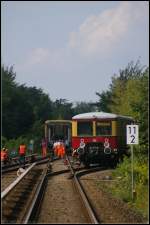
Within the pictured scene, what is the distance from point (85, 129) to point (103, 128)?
3.28 feet

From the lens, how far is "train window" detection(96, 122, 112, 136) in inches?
1411

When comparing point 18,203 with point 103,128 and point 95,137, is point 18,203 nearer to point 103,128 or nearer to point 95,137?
point 95,137

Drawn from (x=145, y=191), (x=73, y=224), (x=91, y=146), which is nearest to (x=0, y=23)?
(x=73, y=224)

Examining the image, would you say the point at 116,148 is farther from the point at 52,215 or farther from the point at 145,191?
the point at 52,215

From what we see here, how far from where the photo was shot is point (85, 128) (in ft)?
118

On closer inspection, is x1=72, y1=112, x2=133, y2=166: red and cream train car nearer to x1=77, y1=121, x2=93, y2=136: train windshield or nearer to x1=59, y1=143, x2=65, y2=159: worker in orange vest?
x1=77, y1=121, x2=93, y2=136: train windshield

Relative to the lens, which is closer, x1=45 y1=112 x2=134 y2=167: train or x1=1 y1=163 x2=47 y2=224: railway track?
x1=1 y1=163 x2=47 y2=224: railway track

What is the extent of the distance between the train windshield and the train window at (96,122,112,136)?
388 millimetres

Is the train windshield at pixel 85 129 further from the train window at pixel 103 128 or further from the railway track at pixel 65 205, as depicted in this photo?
the railway track at pixel 65 205

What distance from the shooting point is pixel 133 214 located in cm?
1594

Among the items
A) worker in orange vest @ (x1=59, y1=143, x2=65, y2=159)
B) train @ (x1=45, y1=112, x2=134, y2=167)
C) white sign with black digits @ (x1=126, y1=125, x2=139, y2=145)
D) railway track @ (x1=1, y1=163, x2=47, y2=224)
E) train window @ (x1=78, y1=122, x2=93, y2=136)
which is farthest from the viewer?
worker in orange vest @ (x1=59, y1=143, x2=65, y2=159)

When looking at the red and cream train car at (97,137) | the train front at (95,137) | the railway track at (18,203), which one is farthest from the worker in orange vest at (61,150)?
the railway track at (18,203)

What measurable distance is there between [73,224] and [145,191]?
17.8ft

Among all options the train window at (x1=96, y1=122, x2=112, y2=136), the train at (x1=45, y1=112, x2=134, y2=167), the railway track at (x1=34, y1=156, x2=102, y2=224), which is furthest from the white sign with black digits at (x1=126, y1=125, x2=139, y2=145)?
the train window at (x1=96, y1=122, x2=112, y2=136)
